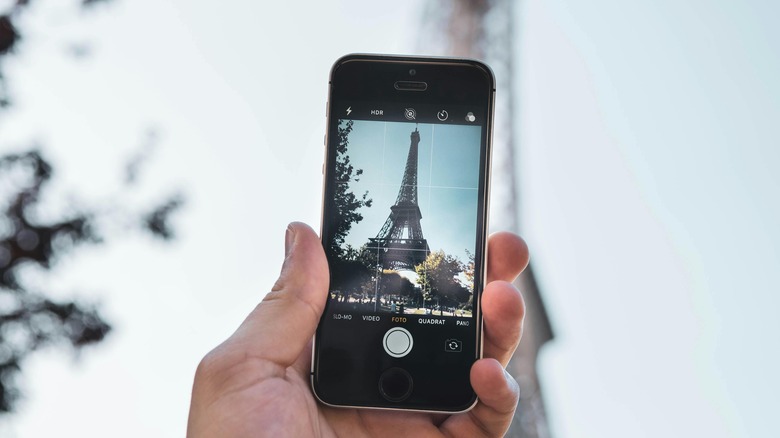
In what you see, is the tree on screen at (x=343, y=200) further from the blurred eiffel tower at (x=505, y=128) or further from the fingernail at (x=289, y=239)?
the blurred eiffel tower at (x=505, y=128)

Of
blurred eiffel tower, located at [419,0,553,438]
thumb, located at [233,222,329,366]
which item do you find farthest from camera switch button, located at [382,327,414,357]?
blurred eiffel tower, located at [419,0,553,438]

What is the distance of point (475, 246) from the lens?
95 cm

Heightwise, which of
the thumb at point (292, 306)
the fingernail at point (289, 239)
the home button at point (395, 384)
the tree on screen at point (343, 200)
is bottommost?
the home button at point (395, 384)

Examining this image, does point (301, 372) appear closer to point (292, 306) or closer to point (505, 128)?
point (292, 306)

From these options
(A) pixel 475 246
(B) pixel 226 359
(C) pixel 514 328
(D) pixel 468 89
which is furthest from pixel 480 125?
(B) pixel 226 359

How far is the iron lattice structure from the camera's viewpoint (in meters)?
0.94

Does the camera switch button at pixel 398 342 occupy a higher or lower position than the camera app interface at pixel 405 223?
lower

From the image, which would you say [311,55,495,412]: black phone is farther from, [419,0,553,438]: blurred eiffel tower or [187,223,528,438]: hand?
[419,0,553,438]: blurred eiffel tower

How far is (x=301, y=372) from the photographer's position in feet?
2.96

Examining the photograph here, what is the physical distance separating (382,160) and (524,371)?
149cm

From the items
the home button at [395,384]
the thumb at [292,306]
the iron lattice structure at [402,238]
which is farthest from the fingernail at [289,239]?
the home button at [395,384]

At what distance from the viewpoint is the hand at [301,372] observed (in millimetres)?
781

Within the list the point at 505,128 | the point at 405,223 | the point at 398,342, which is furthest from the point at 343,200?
the point at 505,128

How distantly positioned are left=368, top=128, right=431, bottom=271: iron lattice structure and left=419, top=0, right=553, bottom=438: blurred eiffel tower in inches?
45.1
